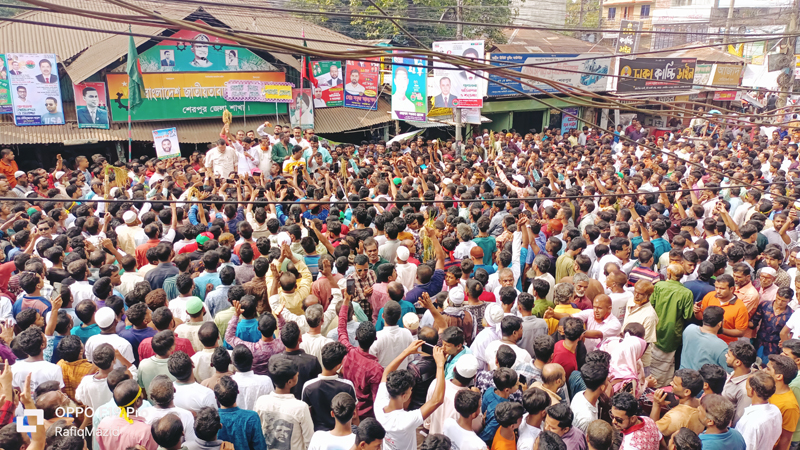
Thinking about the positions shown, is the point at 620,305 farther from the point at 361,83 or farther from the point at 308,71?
the point at 308,71

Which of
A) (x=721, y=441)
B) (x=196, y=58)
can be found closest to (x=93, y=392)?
(x=721, y=441)

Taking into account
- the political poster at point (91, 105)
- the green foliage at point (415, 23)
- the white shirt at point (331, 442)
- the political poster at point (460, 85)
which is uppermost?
the green foliage at point (415, 23)

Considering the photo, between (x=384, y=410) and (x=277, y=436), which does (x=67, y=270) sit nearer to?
(x=277, y=436)

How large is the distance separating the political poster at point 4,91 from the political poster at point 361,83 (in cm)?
805

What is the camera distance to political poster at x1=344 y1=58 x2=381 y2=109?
15.8 meters

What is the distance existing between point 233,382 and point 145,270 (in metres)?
2.73

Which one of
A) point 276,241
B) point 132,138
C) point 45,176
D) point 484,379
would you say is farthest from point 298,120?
point 484,379

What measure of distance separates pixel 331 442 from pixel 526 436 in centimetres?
118

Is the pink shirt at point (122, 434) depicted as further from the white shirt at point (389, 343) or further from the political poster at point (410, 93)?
the political poster at point (410, 93)

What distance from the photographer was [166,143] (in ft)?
36.1

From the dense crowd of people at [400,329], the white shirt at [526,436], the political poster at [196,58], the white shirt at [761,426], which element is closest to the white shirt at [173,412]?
the dense crowd of people at [400,329]

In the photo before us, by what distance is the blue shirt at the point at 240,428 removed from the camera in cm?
347

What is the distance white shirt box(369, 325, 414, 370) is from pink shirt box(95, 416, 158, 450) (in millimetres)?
1627

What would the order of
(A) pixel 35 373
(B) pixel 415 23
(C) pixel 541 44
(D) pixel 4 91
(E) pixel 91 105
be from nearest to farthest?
(A) pixel 35 373, (D) pixel 4 91, (E) pixel 91 105, (B) pixel 415 23, (C) pixel 541 44
